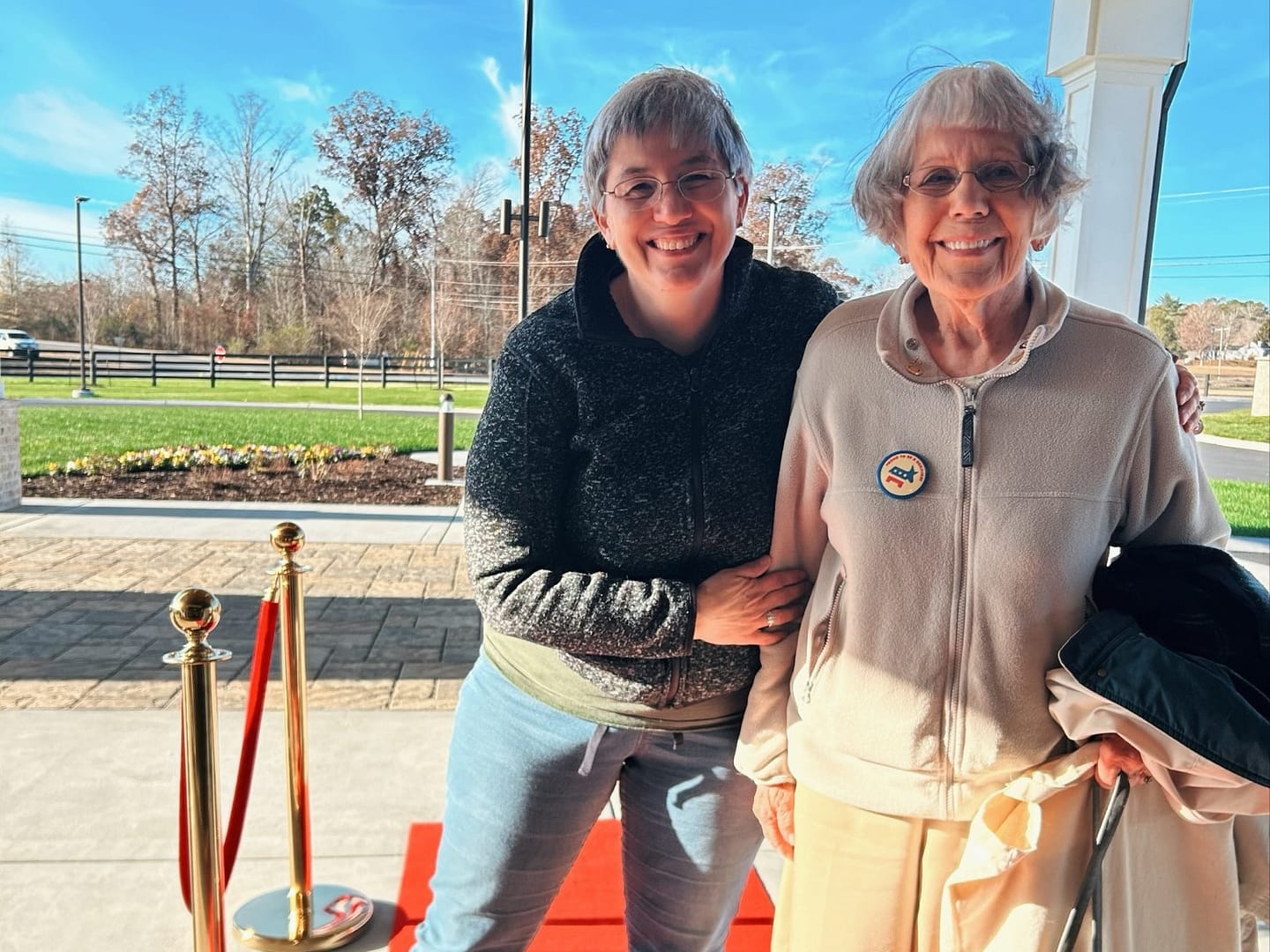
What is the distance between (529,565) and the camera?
1601 millimetres

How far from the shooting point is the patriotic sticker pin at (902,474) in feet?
4.51

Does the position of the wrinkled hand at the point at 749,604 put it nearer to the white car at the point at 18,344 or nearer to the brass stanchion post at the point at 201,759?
the brass stanchion post at the point at 201,759

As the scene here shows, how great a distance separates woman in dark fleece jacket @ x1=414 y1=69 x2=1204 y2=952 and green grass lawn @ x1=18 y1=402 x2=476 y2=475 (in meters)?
11.3

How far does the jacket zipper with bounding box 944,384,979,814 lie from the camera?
1.35 metres

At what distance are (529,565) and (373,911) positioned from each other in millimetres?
1690

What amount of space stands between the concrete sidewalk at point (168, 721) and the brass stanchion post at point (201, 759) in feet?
2.71

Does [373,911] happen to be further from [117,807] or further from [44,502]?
[44,502]

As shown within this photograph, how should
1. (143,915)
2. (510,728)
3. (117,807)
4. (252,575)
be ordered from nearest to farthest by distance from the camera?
1. (510,728)
2. (143,915)
3. (117,807)
4. (252,575)

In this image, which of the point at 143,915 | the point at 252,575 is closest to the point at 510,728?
the point at 143,915

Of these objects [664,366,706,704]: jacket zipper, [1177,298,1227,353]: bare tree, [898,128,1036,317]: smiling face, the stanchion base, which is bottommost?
the stanchion base

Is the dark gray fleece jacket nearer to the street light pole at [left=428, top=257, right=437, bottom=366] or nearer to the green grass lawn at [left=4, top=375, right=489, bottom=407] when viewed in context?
the green grass lawn at [left=4, top=375, right=489, bottom=407]

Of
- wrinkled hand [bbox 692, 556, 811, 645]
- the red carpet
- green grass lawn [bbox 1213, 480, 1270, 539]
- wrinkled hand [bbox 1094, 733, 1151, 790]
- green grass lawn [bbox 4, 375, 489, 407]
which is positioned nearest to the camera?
wrinkled hand [bbox 1094, 733, 1151, 790]

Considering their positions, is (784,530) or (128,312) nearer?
(784,530)

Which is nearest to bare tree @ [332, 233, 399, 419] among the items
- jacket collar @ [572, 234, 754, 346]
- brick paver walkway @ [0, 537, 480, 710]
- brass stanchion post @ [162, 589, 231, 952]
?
brick paver walkway @ [0, 537, 480, 710]
